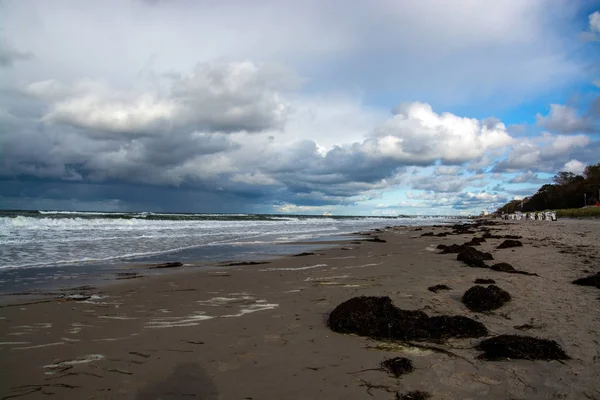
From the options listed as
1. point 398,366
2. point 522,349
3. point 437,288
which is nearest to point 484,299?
point 437,288

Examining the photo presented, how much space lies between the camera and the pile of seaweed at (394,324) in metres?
4.68

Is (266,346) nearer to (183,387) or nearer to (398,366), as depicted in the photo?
(183,387)

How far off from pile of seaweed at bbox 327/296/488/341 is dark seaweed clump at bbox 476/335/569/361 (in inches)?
20.3

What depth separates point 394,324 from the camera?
4891 millimetres

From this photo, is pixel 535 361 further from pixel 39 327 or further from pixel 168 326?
pixel 39 327

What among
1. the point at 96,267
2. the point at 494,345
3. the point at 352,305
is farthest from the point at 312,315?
the point at 96,267

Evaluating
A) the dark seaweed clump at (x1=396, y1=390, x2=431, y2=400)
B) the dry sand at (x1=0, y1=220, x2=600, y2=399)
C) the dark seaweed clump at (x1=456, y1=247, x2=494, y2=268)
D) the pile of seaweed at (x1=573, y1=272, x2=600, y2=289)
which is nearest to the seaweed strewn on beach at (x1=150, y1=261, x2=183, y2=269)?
the dry sand at (x1=0, y1=220, x2=600, y2=399)

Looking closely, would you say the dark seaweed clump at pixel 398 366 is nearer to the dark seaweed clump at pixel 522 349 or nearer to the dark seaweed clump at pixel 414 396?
the dark seaweed clump at pixel 414 396

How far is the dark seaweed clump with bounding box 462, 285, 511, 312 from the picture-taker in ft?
19.0

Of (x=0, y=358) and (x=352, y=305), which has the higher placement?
(x=352, y=305)

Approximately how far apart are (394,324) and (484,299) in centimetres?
204

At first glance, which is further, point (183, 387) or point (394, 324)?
point (394, 324)

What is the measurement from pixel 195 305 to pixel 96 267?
20.9 ft

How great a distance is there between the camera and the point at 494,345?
4090 mm
